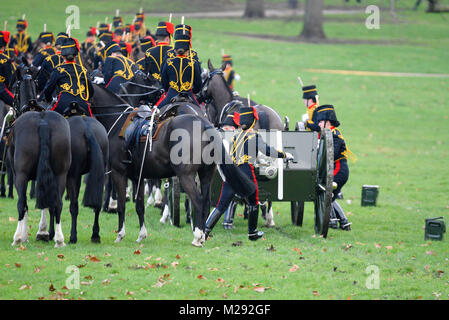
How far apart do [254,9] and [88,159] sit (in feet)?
126

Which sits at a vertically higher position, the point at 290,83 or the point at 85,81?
the point at 85,81

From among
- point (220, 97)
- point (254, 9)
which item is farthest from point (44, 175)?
point (254, 9)

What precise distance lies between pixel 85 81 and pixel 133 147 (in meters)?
1.17

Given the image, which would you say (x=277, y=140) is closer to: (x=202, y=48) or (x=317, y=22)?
(x=202, y=48)

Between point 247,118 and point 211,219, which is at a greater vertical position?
point 247,118

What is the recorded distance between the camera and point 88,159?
1090cm

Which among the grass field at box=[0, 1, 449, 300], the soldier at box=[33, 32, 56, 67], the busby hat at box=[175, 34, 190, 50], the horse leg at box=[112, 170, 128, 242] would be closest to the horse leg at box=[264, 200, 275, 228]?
the grass field at box=[0, 1, 449, 300]

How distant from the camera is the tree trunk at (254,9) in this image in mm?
47844

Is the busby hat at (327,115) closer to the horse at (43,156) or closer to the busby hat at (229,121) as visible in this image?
the busby hat at (229,121)

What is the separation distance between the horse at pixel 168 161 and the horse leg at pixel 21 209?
1364 mm

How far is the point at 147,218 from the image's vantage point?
13.9 metres

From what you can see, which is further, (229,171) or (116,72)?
(116,72)

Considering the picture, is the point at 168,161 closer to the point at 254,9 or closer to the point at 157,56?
the point at 157,56
